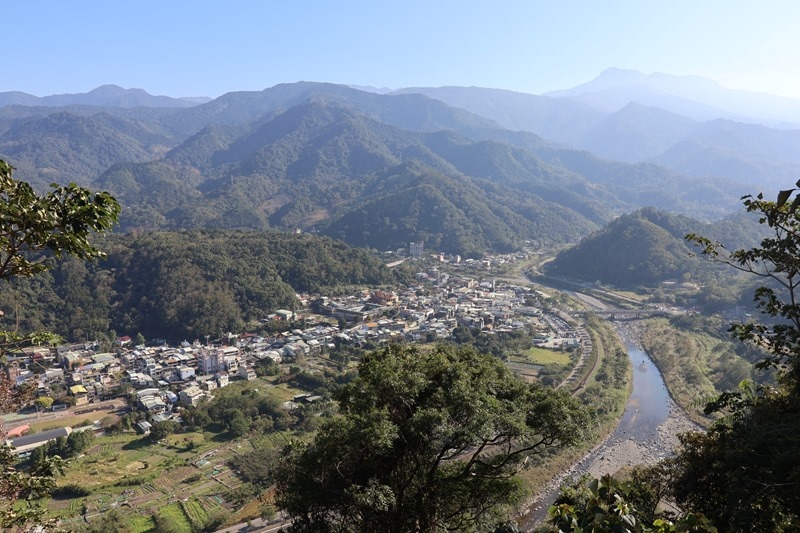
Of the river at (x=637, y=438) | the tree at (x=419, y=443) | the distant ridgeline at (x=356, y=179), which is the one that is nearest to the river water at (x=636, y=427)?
the river at (x=637, y=438)

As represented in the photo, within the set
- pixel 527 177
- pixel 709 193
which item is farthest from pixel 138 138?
pixel 709 193

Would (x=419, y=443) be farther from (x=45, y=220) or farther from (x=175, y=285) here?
(x=175, y=285)

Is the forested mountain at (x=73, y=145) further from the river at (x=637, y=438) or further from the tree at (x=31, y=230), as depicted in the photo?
the tree at (x=31, y=230)

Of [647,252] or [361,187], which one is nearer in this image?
[647,252]

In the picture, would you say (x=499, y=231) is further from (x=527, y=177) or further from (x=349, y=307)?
(x=527, y=177)

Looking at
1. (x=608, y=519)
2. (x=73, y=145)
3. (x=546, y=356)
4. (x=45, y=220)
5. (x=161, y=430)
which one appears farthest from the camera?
(x=73, y=145)

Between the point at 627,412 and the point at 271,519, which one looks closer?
the point at 271,519

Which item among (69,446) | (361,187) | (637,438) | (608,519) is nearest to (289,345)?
(69,446)
